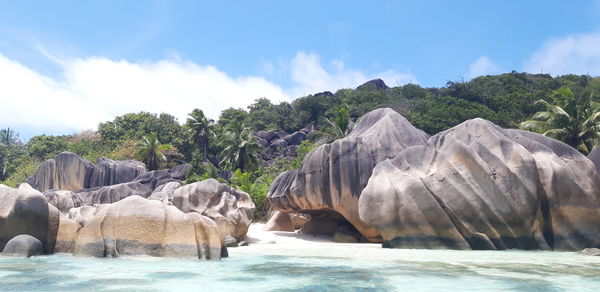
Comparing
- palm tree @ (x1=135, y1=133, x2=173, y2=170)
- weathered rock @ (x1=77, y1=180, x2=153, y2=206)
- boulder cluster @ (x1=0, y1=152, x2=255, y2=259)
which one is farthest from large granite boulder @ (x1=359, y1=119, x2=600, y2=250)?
palm tree @ (x1=135, y1=133, x2=173, y2=170)

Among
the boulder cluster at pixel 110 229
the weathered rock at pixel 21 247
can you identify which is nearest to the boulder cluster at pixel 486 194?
the boulder cluster at pixel 110 229

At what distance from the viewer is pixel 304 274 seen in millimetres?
8625

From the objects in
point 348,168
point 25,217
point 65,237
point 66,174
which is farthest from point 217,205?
point 66,174

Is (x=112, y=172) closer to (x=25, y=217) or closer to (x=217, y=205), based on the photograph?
(x=217, y=205)

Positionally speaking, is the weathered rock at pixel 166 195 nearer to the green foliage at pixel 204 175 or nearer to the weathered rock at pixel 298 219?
the weathered rock at pixel 298 219

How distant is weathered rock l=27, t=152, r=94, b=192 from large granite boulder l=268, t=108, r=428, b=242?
17446 mm

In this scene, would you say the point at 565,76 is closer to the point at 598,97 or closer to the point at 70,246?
the point at 598,97

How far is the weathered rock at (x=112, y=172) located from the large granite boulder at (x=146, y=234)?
23.6 m

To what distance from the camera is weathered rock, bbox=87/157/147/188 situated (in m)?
32.8

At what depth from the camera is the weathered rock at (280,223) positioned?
969 inches

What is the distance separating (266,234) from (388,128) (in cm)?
688

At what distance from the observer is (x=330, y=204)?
62.5 feet

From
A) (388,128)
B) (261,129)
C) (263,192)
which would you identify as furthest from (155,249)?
(261,129)

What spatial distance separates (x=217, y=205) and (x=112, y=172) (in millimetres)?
18260
